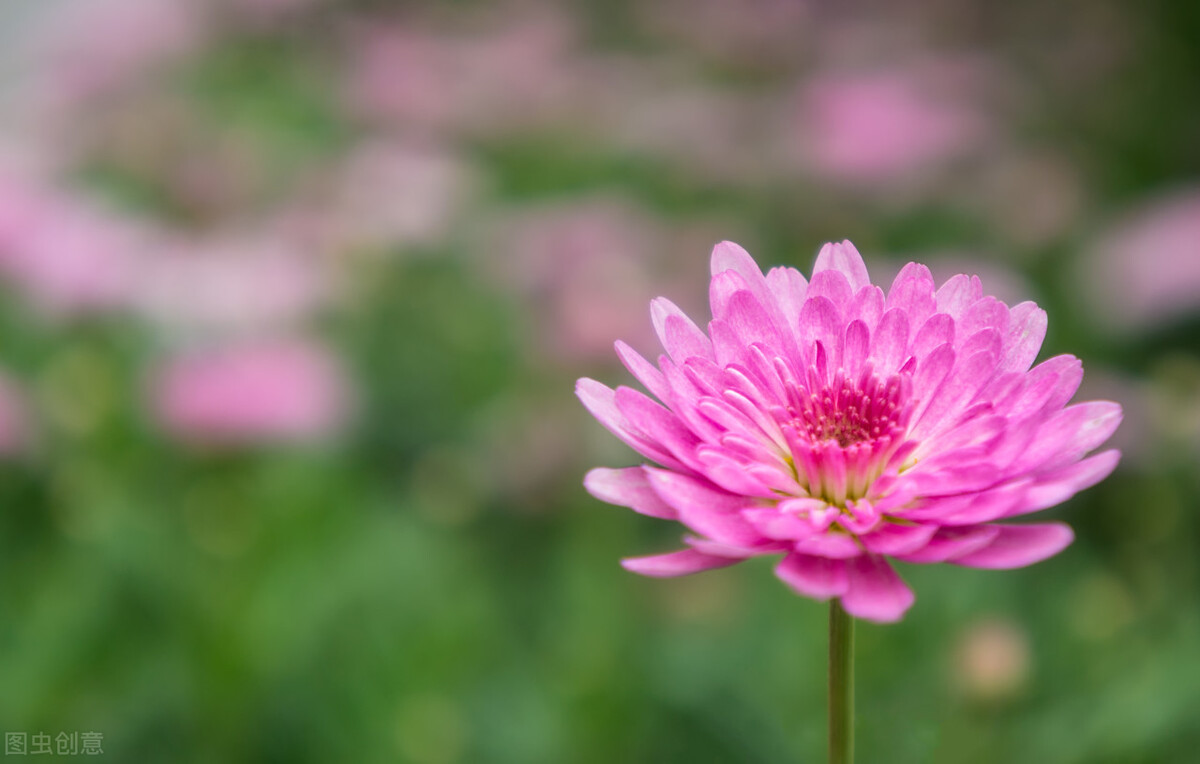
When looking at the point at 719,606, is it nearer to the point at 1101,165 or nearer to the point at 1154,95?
the point at 1101,165

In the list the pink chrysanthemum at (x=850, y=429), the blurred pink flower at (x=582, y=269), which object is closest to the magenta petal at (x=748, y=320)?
the pink chrysanthemum at (x=850, y=429)

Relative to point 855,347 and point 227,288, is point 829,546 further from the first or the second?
point 227,288

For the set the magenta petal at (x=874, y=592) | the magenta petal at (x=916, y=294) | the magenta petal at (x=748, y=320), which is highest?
the magenta petal at (x=916, y=294)

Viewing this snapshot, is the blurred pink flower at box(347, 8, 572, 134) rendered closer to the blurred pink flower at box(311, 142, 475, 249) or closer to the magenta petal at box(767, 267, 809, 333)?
the blurred pink flower at box(311, 142, 475, 249)

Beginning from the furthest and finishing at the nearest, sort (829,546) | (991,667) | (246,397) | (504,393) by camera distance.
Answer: (504,393) → (246,397) → (991,667) → (829,546)

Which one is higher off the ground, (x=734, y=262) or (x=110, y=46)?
(x=110, y=46)

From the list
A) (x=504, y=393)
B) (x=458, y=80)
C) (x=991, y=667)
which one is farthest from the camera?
(x=458, y=80)

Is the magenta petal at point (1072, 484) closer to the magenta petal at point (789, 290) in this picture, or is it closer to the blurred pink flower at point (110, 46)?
the magenta petal at point (789, 290)

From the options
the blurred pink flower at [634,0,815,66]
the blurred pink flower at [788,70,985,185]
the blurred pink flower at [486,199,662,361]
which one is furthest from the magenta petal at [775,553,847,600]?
the blurred pink flower at [634,0,815,66]

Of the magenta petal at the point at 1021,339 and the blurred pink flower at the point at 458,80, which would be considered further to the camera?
the blurred pink flower at the point at 458,80

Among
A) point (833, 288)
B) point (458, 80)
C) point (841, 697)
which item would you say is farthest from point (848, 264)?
point (458, 80)
